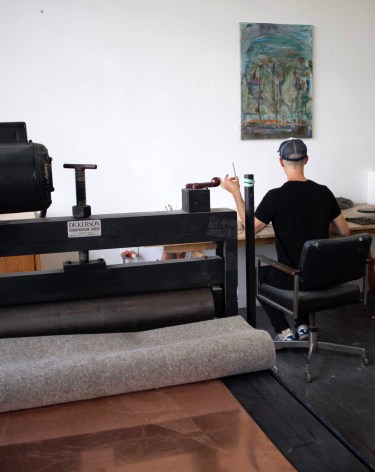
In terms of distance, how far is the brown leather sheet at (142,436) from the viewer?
0.92 metres

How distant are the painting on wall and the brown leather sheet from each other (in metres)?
3.10

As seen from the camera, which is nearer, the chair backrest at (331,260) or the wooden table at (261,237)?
the chair backrest at (331,260)

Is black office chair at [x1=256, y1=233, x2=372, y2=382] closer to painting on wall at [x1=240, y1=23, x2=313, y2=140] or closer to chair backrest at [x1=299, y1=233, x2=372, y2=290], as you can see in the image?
chair backrest at [x1=299, y1=233, x2=372, y2=290]

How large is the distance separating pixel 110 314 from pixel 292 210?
1.81 m

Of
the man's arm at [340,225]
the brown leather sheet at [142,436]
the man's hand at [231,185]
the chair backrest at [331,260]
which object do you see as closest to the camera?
the brown leather sheet at [142,436]

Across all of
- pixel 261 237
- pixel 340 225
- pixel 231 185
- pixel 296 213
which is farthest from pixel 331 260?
pixel 261 237

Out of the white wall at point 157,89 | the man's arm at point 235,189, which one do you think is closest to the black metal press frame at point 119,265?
the man's arm at point 235,189

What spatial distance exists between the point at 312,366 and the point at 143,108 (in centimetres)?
207

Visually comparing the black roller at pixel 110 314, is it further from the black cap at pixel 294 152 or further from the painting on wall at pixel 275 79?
the painting on wall at pixel 275 79

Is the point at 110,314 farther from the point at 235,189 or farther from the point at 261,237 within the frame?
the point at 261,237

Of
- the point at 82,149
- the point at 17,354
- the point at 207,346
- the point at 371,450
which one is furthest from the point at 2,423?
the point at 82,149

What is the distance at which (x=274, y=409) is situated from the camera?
1104 millimetres

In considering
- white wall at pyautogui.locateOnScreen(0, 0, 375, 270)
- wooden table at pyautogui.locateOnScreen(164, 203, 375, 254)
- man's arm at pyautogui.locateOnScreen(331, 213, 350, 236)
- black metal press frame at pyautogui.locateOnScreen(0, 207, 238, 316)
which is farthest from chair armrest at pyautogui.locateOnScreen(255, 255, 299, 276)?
black metal press frame at pyautogui.locateOnScreen(0, 207, 238, 316)

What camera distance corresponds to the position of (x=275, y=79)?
3.96 meters
